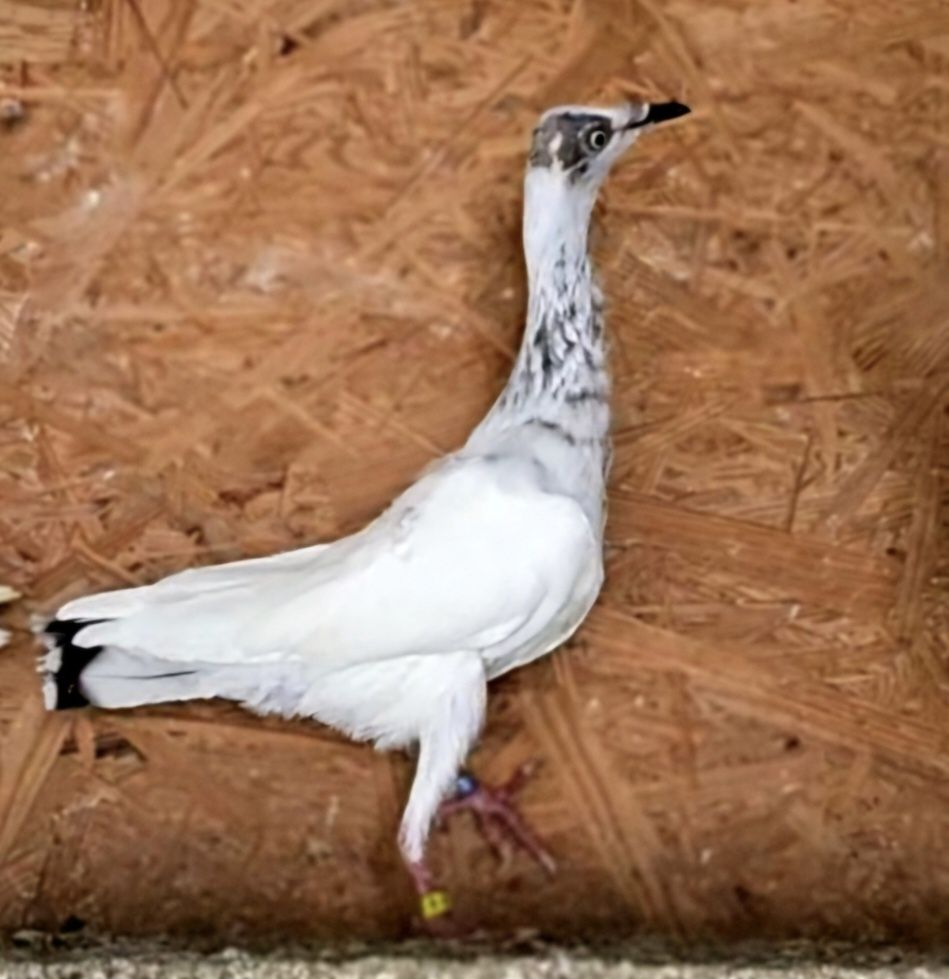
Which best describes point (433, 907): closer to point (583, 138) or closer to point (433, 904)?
point (433, 904)

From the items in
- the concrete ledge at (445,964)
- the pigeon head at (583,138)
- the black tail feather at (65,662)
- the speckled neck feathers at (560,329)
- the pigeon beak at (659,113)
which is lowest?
the concrete ledge at (445,964)

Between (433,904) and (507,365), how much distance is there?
1.45 feet

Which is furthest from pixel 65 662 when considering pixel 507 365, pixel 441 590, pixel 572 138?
pixel 572 138

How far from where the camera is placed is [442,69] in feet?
4.01

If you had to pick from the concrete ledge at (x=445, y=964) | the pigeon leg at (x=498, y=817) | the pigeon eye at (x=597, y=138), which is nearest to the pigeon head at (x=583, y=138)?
the pigeon eye at (x=597, y=138)

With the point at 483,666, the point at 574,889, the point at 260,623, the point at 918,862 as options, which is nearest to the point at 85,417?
the point at 260,623

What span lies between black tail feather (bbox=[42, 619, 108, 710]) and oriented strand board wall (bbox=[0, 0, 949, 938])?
6 cm

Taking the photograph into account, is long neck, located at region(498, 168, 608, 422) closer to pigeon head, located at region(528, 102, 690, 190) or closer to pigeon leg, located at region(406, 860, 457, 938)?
pigeon head, located at region(528, 102, 690, 190)

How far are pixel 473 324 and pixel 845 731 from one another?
18.0 inches

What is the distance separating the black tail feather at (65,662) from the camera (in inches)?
45.4

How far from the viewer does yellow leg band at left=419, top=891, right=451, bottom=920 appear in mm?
1185

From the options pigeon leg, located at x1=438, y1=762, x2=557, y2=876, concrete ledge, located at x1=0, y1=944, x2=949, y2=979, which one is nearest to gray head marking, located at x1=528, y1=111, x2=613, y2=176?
pigeon leg, located at x1=438, y1=762, x2=557, y2=876

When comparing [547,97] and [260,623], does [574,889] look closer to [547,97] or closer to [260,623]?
[260,623]

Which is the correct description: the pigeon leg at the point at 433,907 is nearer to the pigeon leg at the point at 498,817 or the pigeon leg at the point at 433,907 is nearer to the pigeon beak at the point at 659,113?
the pigeon leg at the point at 498,817
